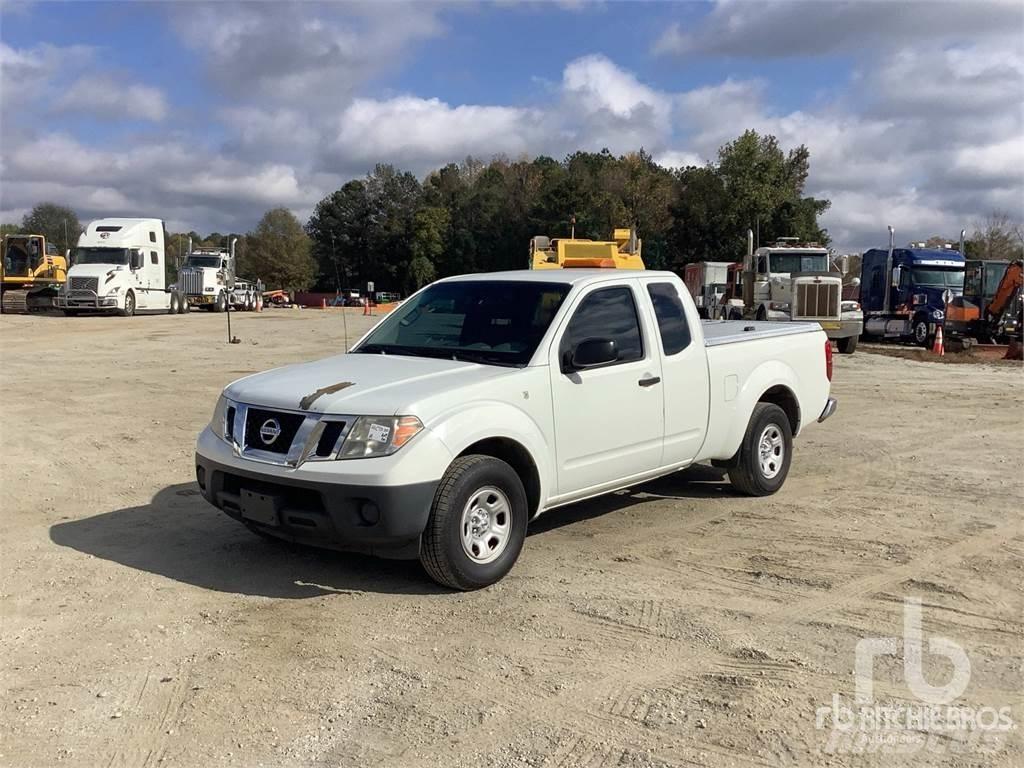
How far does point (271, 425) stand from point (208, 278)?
131 feet

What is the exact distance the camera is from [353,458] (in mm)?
4836

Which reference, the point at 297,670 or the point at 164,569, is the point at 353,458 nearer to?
the point at 297,670

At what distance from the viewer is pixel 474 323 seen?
20.3 ft

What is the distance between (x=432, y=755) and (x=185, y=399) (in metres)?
10.5

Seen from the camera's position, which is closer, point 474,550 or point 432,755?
point 432,755

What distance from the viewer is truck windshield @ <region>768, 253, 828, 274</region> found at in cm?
2552

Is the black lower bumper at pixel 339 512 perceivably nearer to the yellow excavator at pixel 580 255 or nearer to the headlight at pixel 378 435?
the headlight at pixel 378 435

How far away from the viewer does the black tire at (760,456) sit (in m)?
7.27

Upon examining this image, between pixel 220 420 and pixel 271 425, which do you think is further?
pixel 220 420

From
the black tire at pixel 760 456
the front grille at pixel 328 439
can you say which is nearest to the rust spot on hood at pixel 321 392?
the front grille at pixel 328 439

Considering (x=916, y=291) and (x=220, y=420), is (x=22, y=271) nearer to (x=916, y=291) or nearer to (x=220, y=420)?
(x=916, y=291)

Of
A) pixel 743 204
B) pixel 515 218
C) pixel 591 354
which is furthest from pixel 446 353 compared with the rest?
pixel 515 218

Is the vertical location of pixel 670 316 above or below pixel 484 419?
above

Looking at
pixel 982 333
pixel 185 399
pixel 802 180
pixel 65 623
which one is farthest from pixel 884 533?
pixel 802 180
